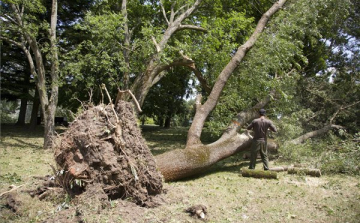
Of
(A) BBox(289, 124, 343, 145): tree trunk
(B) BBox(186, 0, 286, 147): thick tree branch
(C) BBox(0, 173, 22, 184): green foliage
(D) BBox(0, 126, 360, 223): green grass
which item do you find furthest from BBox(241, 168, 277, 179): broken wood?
(C) BBox(0, 173, 22, 184): green foliage

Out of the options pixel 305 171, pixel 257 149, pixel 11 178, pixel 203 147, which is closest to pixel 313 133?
pixel 305 171

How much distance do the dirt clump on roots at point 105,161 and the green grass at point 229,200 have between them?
0.27m

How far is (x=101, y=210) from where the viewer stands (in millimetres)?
4363

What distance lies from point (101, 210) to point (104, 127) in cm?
145

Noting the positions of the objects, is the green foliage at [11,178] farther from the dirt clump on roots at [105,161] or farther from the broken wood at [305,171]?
the broken wood at [305,171]

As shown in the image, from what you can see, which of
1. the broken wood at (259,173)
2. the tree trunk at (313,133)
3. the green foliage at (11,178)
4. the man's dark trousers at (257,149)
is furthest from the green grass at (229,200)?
the tree trunk at (313,133)

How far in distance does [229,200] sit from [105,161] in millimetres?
2555

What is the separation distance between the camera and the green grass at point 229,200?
4402 millimetres

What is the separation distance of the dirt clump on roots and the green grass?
27 centimetres

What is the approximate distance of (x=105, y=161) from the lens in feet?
15.5

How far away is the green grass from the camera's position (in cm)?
440

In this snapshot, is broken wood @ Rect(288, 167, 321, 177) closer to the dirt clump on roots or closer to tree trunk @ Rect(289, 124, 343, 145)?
tree trunk @ Rect(289, 124, 343, 145)

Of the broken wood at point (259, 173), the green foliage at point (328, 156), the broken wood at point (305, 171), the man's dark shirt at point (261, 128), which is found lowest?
the broken wood at point (259, 173)

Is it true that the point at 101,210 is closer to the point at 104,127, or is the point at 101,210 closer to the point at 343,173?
the point at 104,127
